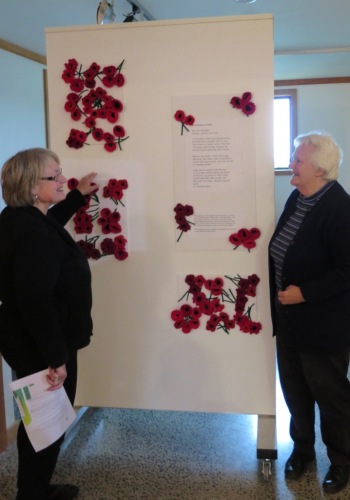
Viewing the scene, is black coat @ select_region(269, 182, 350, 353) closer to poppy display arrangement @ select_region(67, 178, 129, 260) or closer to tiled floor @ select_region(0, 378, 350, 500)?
tiled floor @ select_region(0, 378, 350, 500)

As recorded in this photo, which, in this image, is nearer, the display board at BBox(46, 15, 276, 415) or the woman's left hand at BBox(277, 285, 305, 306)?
the woman's left hand at BBox(277, 285, 305, 306)

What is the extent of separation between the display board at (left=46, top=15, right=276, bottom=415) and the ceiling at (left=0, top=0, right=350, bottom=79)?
1.06 meters

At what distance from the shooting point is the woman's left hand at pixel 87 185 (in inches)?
85.6

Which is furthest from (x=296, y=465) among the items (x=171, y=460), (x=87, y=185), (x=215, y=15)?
(x=215, y=15)

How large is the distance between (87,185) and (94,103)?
366 mm

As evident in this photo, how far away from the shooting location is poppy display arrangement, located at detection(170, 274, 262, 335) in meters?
2.15

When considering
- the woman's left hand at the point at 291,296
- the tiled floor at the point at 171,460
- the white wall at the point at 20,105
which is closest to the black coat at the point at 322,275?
the woman's left hand at the point at 291,296

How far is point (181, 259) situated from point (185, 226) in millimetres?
151

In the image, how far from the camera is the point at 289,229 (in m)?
1.89

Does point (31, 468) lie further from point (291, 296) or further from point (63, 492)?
point (291, 296)

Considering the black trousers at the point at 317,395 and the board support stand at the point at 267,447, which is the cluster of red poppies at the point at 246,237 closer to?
the black trousers at the point at 317,395

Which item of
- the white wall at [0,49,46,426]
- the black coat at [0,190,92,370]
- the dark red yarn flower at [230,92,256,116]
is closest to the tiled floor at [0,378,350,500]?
the black coat at [0,190,92,370]

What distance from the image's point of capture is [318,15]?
128 inches

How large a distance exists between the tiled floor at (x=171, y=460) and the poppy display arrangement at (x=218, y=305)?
60 cm
